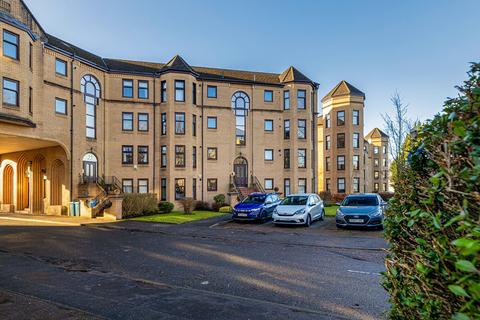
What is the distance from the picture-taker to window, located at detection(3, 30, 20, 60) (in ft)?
61.4

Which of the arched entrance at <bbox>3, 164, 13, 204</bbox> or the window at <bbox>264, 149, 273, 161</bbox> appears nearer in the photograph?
the arched entrance at <bbox>3, 164, 13, 204</bbox>

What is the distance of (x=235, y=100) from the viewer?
3138cm

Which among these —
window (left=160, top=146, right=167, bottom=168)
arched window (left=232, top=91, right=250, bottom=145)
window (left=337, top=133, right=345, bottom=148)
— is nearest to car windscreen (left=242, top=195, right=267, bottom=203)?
window (left=160, top=146, right=167, bottom=168)

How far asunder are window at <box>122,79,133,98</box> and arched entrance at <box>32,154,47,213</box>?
8.73 metres

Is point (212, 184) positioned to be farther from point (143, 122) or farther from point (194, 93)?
point (194, 93)

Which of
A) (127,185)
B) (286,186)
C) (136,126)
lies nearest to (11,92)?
(136,126)

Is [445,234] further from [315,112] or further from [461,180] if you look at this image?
[315,112]

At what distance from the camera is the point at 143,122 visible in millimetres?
28656

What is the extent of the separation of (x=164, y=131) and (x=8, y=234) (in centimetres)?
1572

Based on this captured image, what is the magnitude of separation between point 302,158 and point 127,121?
17288mm

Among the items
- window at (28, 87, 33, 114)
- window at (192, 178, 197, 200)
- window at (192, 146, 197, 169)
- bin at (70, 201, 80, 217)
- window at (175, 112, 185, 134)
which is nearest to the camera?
window at (28, 87, 33, 114)

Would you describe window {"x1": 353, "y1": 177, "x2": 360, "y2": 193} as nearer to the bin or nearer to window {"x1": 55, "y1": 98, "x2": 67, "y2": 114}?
the bin

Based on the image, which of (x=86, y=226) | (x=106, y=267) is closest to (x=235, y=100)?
(x=86, y=226)

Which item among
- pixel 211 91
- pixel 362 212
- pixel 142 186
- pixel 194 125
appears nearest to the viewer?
pixel 362 212
